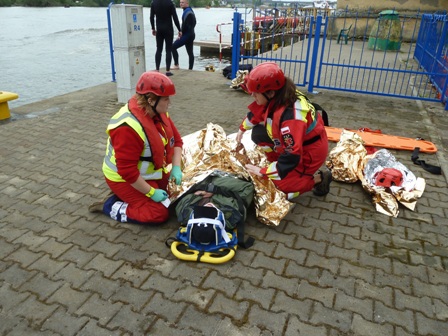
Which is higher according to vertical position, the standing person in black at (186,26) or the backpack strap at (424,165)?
the standing person in black at (186,26)

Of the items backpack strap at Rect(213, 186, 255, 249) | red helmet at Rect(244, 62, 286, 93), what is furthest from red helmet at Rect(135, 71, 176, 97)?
backpack strap at Rect(213, 186, 255, 249)

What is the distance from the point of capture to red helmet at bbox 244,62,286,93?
2.95 meters

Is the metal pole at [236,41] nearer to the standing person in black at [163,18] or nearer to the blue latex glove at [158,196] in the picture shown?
the standing person in black at [163,18]

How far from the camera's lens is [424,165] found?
438 centimetres

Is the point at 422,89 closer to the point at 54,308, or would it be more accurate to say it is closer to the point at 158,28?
the point at 158,28

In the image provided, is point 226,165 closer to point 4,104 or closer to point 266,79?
point 266,79

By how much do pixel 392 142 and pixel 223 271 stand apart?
3.43 m

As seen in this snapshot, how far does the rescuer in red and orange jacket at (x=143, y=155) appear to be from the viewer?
2.79 metres

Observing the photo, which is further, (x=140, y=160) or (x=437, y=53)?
(x=437, y=53)

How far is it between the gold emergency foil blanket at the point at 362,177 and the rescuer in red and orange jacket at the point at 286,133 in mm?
376

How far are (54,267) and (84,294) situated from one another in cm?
41

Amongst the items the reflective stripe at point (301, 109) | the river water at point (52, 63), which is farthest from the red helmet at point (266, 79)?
the river water at point (52, 63)

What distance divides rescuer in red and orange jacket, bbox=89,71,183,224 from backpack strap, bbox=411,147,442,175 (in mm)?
2933

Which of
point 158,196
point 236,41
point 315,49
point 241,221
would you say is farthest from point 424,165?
point 236,41
